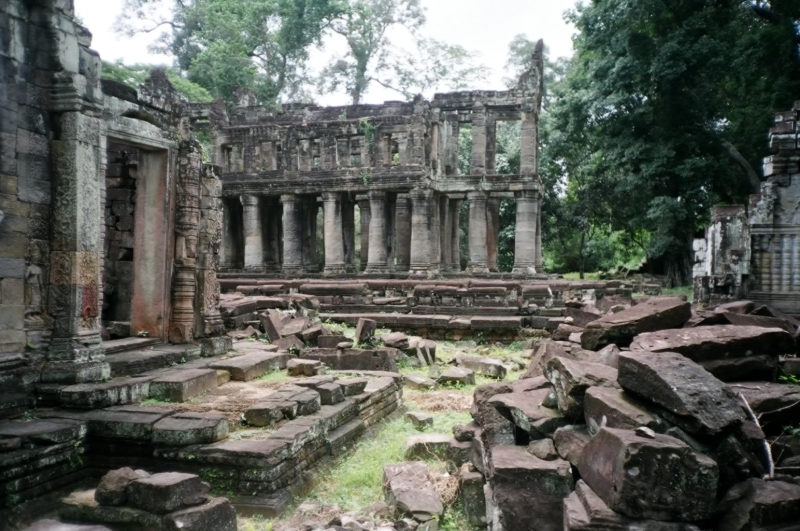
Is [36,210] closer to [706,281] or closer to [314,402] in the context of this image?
[314,402]

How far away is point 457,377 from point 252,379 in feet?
11.2

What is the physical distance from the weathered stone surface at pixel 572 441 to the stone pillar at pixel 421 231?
16.9 m

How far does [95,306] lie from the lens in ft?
21.1

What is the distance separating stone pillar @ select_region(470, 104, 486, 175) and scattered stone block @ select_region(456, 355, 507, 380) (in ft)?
44.5

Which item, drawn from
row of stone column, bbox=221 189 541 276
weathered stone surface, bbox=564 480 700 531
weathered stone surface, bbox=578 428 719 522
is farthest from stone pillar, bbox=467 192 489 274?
weathered stone surface, bbox=578 428 719 522

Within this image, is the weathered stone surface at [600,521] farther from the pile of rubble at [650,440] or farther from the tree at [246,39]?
the tree at [246,39]

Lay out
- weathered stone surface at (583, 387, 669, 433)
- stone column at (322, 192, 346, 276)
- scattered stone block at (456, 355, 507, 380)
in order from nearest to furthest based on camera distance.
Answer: weathered stone surface at (583, 387, 669, 433) → scattered stone block at (456, 355, 507, 380) → stone column at (322, 192, 346, 276)

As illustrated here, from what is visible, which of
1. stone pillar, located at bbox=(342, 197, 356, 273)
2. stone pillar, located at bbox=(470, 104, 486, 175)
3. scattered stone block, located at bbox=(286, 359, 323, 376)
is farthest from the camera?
stone pillar, located at bbox=(342, 197, 356, 273)

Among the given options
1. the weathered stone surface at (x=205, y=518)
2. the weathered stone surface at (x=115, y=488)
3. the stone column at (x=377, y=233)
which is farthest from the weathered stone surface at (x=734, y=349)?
the stone column at (x=377, y=233)

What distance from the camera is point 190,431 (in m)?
5.24

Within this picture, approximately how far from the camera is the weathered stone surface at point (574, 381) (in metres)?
4.57

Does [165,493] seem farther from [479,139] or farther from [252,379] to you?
[479,139]

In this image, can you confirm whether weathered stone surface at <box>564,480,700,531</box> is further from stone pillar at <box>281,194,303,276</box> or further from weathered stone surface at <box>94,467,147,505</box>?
stone pillar at <box>281,194,303,276</box>

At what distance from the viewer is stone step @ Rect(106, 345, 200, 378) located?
A: 696cm
